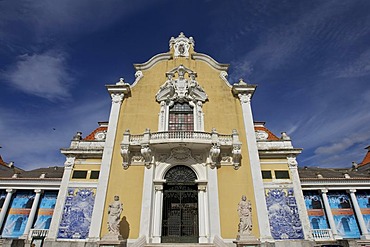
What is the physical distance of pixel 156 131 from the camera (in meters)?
15.1

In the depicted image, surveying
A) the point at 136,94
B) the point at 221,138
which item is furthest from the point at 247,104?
the point at 136,94

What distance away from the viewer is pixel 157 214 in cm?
1285

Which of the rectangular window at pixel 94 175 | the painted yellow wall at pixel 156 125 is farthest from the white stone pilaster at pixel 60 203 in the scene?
the painted yellow wall at pixel 156 125

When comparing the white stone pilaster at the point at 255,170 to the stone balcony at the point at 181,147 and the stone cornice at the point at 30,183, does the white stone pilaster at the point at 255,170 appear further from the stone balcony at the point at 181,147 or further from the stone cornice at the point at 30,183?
the stone cornice at the point at 30,183

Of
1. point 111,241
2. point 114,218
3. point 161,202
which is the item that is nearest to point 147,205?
point 161,202

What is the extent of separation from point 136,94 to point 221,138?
709cm

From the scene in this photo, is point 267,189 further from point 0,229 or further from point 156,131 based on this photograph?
point 0,229

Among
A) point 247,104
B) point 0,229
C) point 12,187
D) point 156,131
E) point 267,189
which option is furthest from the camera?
point 12,187

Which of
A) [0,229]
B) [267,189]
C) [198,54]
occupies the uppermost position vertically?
[198,54]

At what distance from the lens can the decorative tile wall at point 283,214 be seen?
1251 cm

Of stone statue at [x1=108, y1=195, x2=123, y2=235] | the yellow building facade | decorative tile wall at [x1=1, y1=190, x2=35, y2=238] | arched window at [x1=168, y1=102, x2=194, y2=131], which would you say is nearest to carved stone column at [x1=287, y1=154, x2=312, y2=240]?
the yellow building facade

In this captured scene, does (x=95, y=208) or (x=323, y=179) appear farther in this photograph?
(x=323, y=179)

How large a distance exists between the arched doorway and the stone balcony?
118 centimetres

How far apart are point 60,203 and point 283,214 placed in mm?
13109
